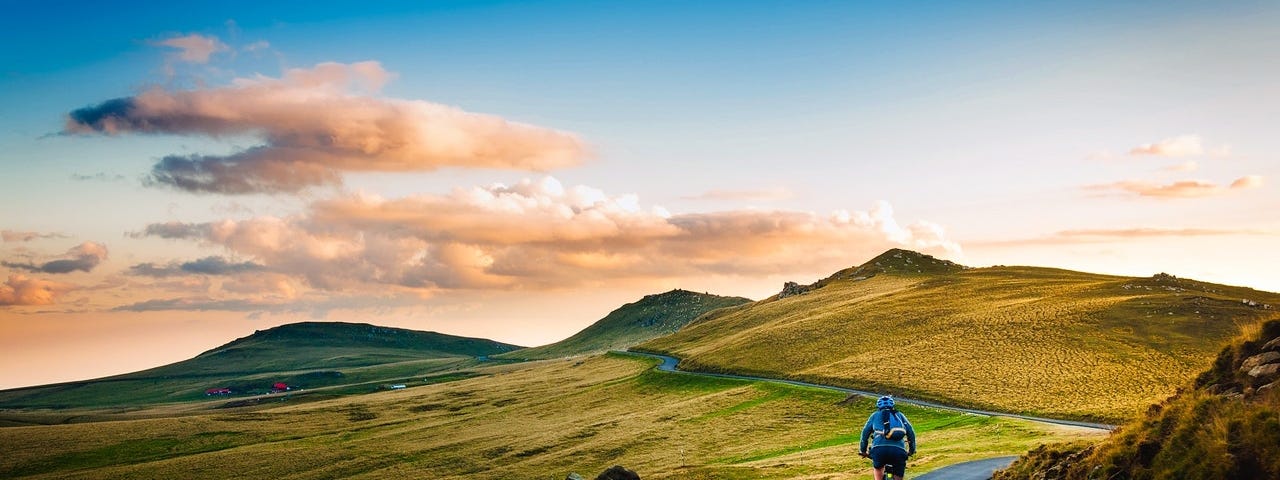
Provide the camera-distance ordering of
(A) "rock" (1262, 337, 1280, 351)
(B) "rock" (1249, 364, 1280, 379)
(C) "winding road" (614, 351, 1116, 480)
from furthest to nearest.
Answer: (C) "winding road" (614, 351, 1116, 480) → (A) "rock" (1262, 337, 1280, 351) → (B) "rock" (1249, 364, 1280, 379)

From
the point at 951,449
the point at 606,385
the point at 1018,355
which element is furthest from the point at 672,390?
the point at 951,449

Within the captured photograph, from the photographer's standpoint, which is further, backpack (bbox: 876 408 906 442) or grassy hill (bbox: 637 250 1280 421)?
grassy hill (bbox: 637 250 1280 421)

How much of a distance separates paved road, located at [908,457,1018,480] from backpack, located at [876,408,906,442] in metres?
15.3

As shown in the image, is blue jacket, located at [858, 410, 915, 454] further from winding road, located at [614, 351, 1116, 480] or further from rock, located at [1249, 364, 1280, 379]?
A: winding road, located at [614, 351, 1116, 480]

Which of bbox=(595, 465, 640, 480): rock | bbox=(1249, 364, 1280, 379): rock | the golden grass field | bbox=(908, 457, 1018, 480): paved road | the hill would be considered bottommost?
the golden grass field

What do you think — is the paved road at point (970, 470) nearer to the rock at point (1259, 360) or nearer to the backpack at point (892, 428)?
the rock at point (1259, 360)

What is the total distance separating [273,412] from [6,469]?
54131 millimetres

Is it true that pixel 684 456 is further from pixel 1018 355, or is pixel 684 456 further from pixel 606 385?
pixel 606 385

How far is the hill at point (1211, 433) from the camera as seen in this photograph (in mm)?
19748

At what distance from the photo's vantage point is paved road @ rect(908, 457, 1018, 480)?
A: 3669 cm

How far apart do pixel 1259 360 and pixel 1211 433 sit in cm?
426

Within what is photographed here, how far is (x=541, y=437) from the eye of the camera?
103125 mm

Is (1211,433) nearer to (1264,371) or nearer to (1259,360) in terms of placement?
(1264,371)

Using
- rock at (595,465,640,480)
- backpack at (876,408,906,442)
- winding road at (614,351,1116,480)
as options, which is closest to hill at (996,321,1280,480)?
backpack at (876,408,906,442)
